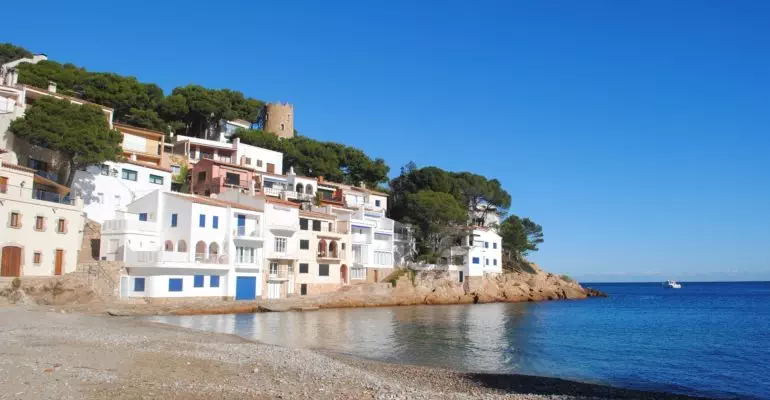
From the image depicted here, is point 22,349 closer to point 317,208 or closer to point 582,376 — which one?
point 582,376

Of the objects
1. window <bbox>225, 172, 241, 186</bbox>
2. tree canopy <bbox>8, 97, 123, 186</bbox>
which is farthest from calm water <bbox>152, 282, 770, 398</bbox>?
window <bbox>225, 172, 241, 186</bbox>

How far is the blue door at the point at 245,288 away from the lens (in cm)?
5572

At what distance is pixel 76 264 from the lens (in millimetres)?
45281

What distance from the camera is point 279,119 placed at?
103 meters

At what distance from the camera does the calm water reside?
2764 centimetres

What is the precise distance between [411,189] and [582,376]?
217ft

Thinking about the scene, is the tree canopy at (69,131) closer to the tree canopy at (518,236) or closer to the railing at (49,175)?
the railing at (49,175)

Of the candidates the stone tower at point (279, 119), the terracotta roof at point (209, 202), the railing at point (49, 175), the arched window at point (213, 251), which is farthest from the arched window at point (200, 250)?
the stone tower at point (279, 119)

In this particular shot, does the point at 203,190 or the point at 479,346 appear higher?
the point at 203,190

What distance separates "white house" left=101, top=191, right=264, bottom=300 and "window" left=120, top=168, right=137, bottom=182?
4.80 metres

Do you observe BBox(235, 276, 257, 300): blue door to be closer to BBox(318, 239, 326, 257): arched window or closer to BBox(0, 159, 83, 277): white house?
BBox(318, 239, 326, 257): arched window

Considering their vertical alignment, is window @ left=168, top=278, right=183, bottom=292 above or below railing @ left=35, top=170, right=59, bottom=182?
below

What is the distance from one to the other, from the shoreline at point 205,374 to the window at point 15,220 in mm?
14334

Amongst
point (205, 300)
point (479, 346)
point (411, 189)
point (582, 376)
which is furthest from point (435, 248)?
point (582, 376)
